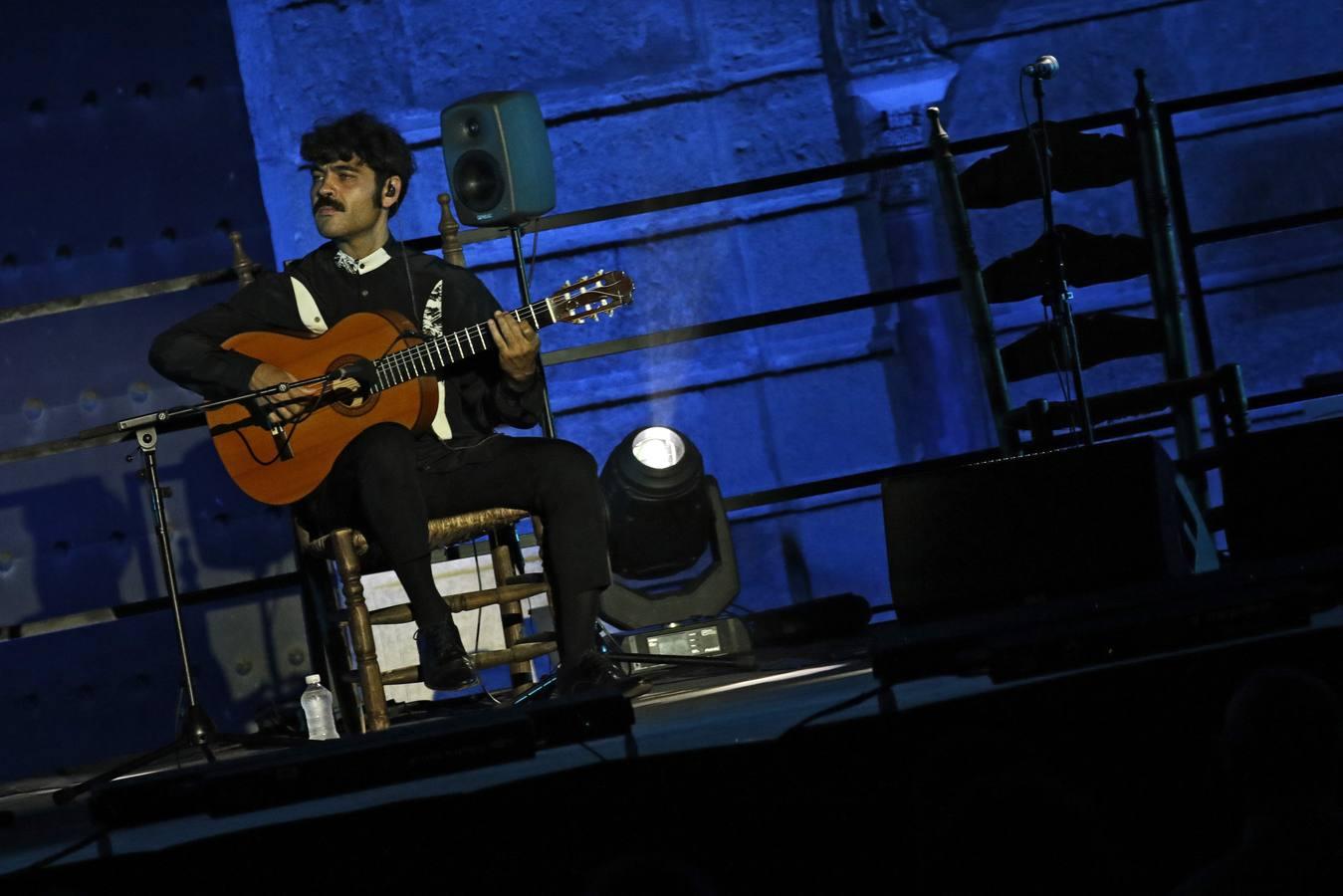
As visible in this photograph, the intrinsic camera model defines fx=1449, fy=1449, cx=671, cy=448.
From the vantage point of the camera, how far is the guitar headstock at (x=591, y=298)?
2.73m

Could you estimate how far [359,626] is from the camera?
108 inches

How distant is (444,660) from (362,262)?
0.89 meters

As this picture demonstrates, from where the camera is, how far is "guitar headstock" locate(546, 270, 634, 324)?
273cm

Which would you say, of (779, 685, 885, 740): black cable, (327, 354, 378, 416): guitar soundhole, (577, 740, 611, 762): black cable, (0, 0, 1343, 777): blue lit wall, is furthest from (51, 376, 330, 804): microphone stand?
(0, 0, 1343, 777): blue lit wall

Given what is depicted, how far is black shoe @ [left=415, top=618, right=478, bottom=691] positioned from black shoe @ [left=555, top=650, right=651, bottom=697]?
0.17m

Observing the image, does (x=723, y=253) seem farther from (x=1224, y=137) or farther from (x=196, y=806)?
(x=196, y=806)

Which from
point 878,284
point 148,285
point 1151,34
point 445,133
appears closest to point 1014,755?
point 445,133

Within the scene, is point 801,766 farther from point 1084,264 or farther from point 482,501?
point 1084,264

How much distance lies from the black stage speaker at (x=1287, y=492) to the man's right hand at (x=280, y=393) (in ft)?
5.51

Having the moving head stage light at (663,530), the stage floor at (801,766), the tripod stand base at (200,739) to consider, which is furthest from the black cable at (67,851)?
the moving head stage light at (663,530)

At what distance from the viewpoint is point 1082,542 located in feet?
6.87

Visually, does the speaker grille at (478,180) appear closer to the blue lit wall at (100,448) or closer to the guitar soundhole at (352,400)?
the guitar soundhole at (352,400)

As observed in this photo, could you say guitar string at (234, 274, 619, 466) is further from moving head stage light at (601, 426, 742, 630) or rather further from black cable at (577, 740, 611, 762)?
black cable at (577, 740, 611, 762)

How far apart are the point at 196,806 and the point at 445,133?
7.12 feet
